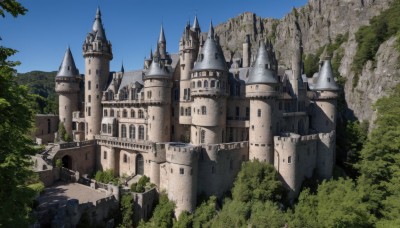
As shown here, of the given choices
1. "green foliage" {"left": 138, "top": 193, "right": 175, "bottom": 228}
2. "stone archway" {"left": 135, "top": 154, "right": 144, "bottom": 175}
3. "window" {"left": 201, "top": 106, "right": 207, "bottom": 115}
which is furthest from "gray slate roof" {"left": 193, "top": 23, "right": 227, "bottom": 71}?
"green foliage" {"left": 138, "top": 193, "right": 175, "bottom": 228}

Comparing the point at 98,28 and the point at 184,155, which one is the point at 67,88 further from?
the point at 184,155

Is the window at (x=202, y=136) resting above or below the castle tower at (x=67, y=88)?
below

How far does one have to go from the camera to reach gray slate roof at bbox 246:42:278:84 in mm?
39281

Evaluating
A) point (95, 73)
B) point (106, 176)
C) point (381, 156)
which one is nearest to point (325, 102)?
point (381, 156)

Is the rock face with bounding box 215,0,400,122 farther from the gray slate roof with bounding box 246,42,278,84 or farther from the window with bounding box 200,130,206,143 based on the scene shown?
the window with bounding box 200,130,206,143

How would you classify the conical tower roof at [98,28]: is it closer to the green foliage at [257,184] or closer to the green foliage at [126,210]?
the green foliage at [126,210]

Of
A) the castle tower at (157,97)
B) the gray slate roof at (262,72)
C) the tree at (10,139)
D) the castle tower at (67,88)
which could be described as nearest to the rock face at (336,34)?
the gray slate roof at (262,72)

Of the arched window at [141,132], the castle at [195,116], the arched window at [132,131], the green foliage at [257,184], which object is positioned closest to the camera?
the green foliage at [257,184]

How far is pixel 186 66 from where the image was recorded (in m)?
46.2

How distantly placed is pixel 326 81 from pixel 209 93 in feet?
83.9

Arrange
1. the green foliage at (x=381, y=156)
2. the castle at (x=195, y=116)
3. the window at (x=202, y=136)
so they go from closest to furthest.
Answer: the green foliage at (x=381, y=156) → the castle at (x=195, y=116) → the window at (x=202, y=136)

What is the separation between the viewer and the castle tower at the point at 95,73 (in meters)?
51.2

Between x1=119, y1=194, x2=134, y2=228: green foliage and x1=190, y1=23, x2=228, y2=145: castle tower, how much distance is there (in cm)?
1312

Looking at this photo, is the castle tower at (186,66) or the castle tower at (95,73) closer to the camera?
the castle tower at (186,66)
